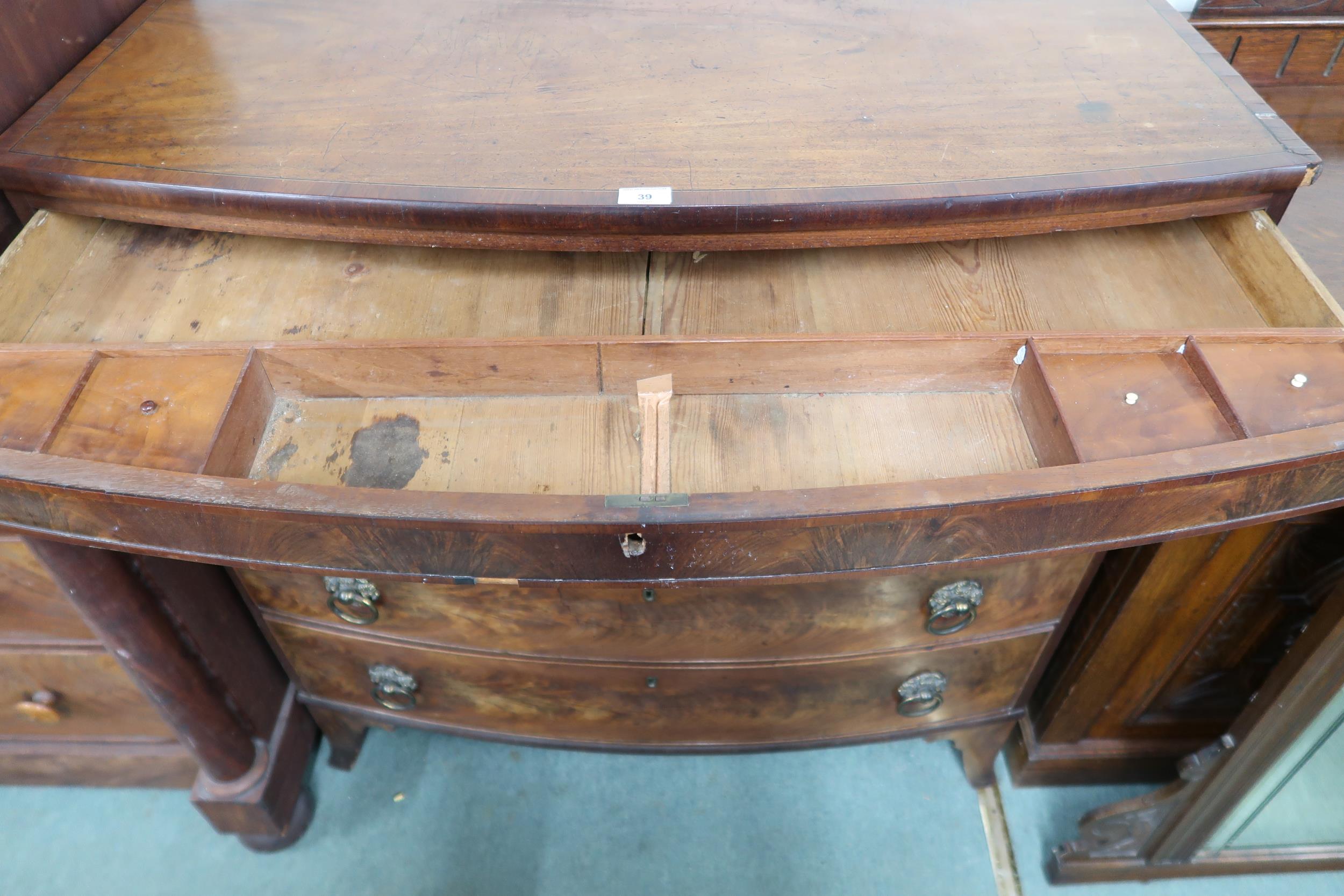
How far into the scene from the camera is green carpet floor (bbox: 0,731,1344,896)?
Result: 139 centimetres

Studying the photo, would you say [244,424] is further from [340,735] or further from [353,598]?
[340,735]

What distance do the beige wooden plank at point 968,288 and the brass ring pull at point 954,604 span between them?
0.30 metres

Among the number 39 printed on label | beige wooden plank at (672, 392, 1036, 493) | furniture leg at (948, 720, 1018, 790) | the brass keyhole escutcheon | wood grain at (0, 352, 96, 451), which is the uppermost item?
the number 39 printed on label

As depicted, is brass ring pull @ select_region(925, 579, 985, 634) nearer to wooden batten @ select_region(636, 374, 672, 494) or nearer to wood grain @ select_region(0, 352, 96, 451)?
wooden batten @ select_region(636, 374, 672, 494)

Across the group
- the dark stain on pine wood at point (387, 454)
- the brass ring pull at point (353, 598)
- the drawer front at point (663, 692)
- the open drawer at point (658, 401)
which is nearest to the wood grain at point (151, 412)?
the open drawer at point (658, 401)

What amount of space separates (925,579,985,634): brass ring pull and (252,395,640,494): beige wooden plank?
395 millimetres

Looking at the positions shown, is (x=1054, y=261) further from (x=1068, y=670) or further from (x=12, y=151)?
(x=12, y=151)

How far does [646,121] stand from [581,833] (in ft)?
3.51

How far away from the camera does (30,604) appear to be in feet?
3.76

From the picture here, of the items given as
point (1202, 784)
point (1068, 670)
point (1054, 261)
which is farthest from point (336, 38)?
point (1202, 784)

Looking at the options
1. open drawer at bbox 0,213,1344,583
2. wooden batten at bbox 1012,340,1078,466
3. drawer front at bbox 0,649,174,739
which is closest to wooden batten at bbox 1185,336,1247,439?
open drawer at bbox 0,213,1344,583

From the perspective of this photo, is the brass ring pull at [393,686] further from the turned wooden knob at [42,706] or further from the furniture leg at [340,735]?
the turned wooden knob at [42,706]

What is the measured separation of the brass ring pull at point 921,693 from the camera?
121 cm

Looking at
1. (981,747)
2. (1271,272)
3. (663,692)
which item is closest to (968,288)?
(1271,272)
